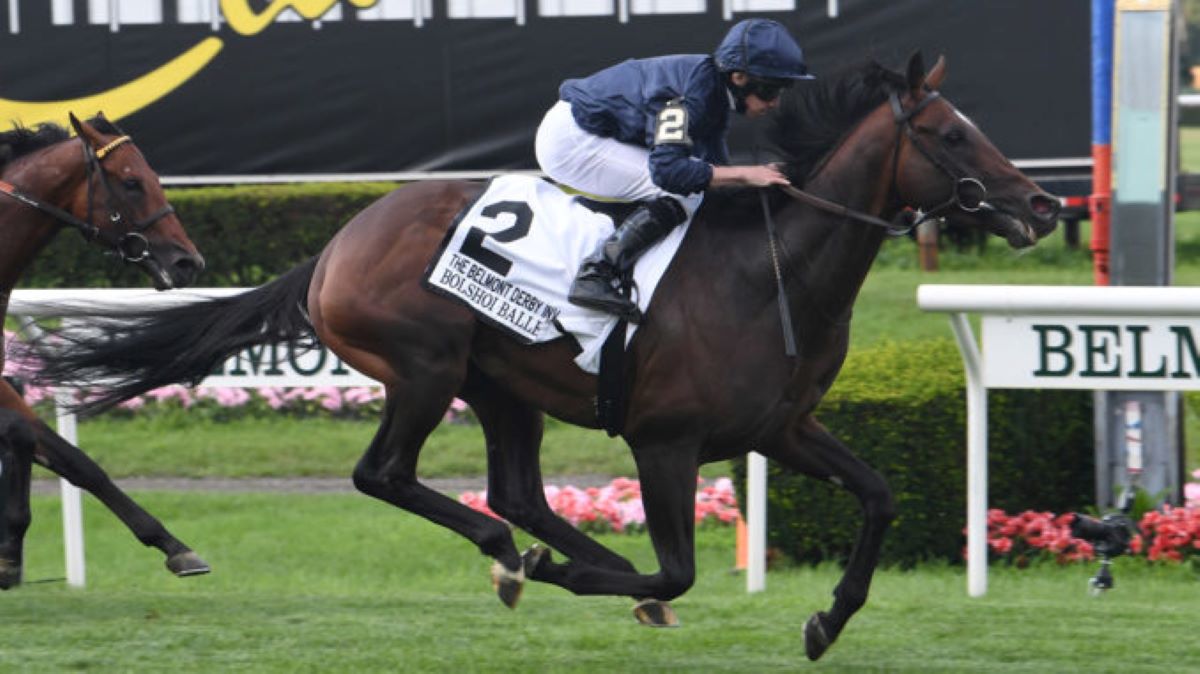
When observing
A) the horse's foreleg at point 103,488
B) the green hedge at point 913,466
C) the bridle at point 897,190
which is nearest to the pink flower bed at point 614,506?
the green hedge at point 913,466

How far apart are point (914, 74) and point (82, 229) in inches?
99.7

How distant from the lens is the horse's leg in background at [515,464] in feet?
19.0

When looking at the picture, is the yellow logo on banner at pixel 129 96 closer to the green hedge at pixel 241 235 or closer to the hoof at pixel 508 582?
the green hedge at pixel 241 235

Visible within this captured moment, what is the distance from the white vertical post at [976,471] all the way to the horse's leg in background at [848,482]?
0.93m

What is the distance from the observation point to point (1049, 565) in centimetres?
688

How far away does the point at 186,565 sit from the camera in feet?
20.0

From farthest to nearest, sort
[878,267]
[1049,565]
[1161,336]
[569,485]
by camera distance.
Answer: [878,267]
[569,485]
[1049,565]
[1161,336]

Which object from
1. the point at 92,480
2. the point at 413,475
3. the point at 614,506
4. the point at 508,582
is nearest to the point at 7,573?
the point at 92,480

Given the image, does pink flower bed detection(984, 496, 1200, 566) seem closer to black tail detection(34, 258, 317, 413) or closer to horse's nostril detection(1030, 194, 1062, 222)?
horse's nostril detection(1030, 194, 1062, 222)

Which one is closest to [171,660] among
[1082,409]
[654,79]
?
[654,79]

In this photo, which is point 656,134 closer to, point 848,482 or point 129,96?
point 848,482

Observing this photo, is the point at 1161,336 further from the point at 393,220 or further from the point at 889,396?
the point at 393,220

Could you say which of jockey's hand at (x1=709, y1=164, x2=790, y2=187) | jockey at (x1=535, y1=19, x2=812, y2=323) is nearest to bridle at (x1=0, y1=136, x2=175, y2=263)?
jockey at (x1=535, y1=19, x2=812, y2=323)

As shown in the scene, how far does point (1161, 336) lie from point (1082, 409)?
1.16m
